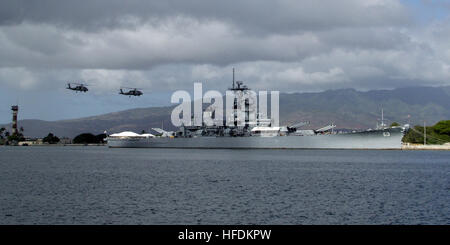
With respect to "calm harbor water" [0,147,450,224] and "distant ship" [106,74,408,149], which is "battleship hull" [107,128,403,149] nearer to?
"distant ship" [106,74,408,149]

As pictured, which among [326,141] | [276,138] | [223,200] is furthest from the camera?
[276,138]

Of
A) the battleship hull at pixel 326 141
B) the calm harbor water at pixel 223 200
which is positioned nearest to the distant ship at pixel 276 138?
the battleship hull at pixel 326 141

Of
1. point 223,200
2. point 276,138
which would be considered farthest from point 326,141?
point 223,200

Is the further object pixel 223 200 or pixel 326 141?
pixel 326 141

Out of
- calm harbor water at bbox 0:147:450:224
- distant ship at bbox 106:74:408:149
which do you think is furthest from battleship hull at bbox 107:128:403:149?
calm harbor water at bbox 0:147:450:224

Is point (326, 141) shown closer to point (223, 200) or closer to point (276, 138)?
point (276, 138)

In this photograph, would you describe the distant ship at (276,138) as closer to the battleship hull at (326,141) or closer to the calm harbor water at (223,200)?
the battleship hull at (326,141)

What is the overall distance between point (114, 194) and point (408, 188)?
27.6 m

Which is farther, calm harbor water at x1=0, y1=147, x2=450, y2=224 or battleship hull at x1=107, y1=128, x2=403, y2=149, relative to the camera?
battleship hull at x1=107, y1=128, x2=403, y2=149

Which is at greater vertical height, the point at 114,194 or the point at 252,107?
the point at 252,107

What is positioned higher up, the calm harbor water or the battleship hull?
the battleship hull
